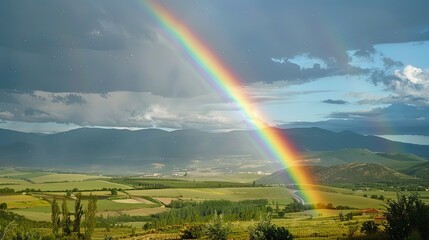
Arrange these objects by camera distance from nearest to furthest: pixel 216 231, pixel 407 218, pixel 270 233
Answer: pixel 407 218
pixel 270 233
pixel 216 231

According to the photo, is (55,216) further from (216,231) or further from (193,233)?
(216,231)

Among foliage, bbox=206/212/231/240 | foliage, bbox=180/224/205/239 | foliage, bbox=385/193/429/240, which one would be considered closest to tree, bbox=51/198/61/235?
foliage, bbox=180/224/205/239

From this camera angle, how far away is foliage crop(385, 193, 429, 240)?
53.9 meters

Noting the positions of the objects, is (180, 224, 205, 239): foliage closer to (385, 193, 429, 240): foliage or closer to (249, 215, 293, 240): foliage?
(249, 215, 293, 240): foliage

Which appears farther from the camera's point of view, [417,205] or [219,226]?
[219,226]

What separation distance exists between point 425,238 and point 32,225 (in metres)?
139

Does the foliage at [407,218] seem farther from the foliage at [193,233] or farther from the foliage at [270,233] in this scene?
the foliage at [193,233]

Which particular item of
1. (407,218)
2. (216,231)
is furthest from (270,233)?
(216,231)

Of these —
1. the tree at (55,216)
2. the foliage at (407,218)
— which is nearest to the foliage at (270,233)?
the foliage at (407,218)

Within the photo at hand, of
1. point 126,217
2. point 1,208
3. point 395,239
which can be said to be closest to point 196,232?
point 395,239

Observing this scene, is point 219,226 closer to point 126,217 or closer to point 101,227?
point 101,227

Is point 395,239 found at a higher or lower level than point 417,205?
lower

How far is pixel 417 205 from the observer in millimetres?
55969

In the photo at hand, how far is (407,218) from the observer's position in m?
56.0
